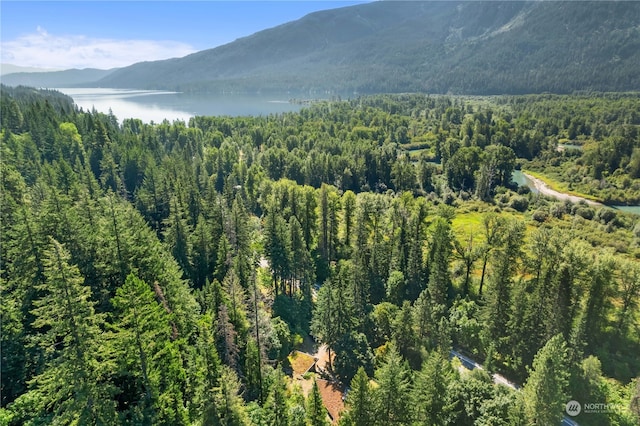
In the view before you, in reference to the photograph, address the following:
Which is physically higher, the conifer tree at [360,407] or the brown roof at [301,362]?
the conifer tree at [360,407]

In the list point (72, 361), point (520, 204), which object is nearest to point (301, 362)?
point (72, 361)

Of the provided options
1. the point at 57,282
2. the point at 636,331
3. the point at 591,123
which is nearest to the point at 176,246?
the point at 57,282

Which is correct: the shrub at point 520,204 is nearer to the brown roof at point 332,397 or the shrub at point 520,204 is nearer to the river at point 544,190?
the river at point 544,190

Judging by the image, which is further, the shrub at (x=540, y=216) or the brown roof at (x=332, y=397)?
the shrub at (x=540, y=216)

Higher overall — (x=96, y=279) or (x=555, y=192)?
(x=96, y=279)

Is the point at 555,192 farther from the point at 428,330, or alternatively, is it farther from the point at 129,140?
the point at 129,140

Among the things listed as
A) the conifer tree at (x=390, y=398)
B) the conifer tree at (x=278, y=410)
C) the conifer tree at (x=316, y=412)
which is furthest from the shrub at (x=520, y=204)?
the conifer tree at (x=278, y=410)

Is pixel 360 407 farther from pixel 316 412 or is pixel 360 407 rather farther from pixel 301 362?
pixel 301 362
